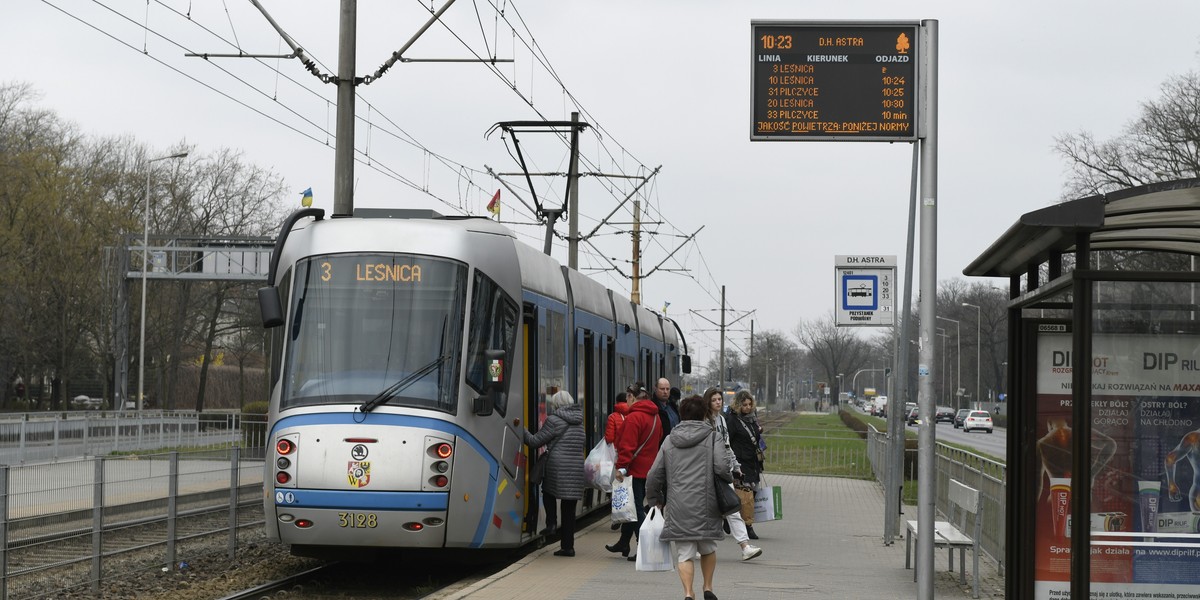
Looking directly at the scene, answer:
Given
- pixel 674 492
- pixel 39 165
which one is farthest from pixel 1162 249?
pixel 39 165

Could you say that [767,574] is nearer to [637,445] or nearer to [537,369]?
[637,445]

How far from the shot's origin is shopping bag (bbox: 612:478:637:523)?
14.6 metres

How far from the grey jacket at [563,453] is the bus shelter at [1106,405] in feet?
20.8

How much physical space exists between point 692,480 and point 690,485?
40 millimetres

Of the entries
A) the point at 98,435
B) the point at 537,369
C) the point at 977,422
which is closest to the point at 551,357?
the point at 537,369

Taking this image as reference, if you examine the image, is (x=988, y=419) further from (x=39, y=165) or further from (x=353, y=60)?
(x=353, y=60)

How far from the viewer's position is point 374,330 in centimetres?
1311

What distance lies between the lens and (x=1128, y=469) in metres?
8.16

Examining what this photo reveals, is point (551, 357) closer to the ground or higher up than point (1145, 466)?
higher up

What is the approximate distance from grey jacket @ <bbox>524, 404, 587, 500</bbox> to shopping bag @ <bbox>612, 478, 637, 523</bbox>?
374mm

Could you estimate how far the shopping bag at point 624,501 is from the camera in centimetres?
1462

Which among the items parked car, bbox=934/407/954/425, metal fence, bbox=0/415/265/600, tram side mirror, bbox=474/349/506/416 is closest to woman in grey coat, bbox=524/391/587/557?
tram side mirror, bbox=474/349/506/416

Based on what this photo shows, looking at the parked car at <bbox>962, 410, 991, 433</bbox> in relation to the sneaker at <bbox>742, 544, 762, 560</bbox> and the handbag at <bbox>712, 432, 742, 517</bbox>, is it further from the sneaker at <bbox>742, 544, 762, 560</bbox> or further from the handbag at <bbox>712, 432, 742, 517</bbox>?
the handbag at <bbox>712, 432, 742, 517</bbox>

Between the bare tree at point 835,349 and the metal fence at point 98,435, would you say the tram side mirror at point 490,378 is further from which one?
the bare tree at point 835,349
